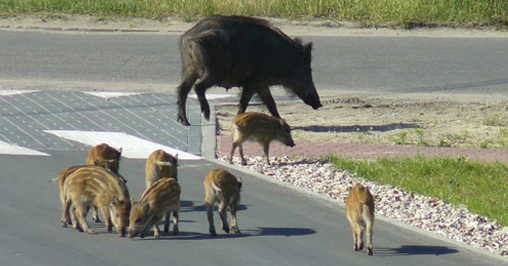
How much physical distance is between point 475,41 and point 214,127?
8.00 m

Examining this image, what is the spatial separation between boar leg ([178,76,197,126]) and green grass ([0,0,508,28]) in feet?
24.1

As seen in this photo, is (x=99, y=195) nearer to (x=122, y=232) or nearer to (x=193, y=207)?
(x=122, y=232)

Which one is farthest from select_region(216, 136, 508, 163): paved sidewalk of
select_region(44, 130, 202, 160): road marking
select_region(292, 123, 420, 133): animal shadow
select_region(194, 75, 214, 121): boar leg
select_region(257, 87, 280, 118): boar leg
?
select_region(257, 87, 280, 118): boar leg

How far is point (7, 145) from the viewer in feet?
43.0

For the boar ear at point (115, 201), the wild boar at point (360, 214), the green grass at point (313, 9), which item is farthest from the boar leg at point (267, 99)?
the green grass at point (313, 9)

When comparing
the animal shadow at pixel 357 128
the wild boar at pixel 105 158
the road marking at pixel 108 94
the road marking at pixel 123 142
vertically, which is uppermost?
the wild boar at pixel 105 158

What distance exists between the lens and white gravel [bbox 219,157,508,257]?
34.2 feet

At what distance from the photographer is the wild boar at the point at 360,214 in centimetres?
950

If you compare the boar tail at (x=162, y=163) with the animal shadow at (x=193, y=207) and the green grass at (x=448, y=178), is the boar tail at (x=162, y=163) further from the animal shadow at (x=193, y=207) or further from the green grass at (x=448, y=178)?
the green grass at (x=448, y=178)

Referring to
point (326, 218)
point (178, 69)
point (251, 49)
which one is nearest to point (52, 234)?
point (326, 218)

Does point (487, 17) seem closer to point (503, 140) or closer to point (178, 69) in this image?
point (178, 69)

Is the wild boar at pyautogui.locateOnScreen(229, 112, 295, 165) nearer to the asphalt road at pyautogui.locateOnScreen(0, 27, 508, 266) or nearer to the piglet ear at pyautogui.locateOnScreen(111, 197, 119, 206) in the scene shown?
the asphalt road at pyautogui.locateOnScreen(0, 27, 508, 266)

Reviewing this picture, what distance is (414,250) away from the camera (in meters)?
9.86

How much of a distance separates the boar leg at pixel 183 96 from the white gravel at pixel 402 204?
171 cm
